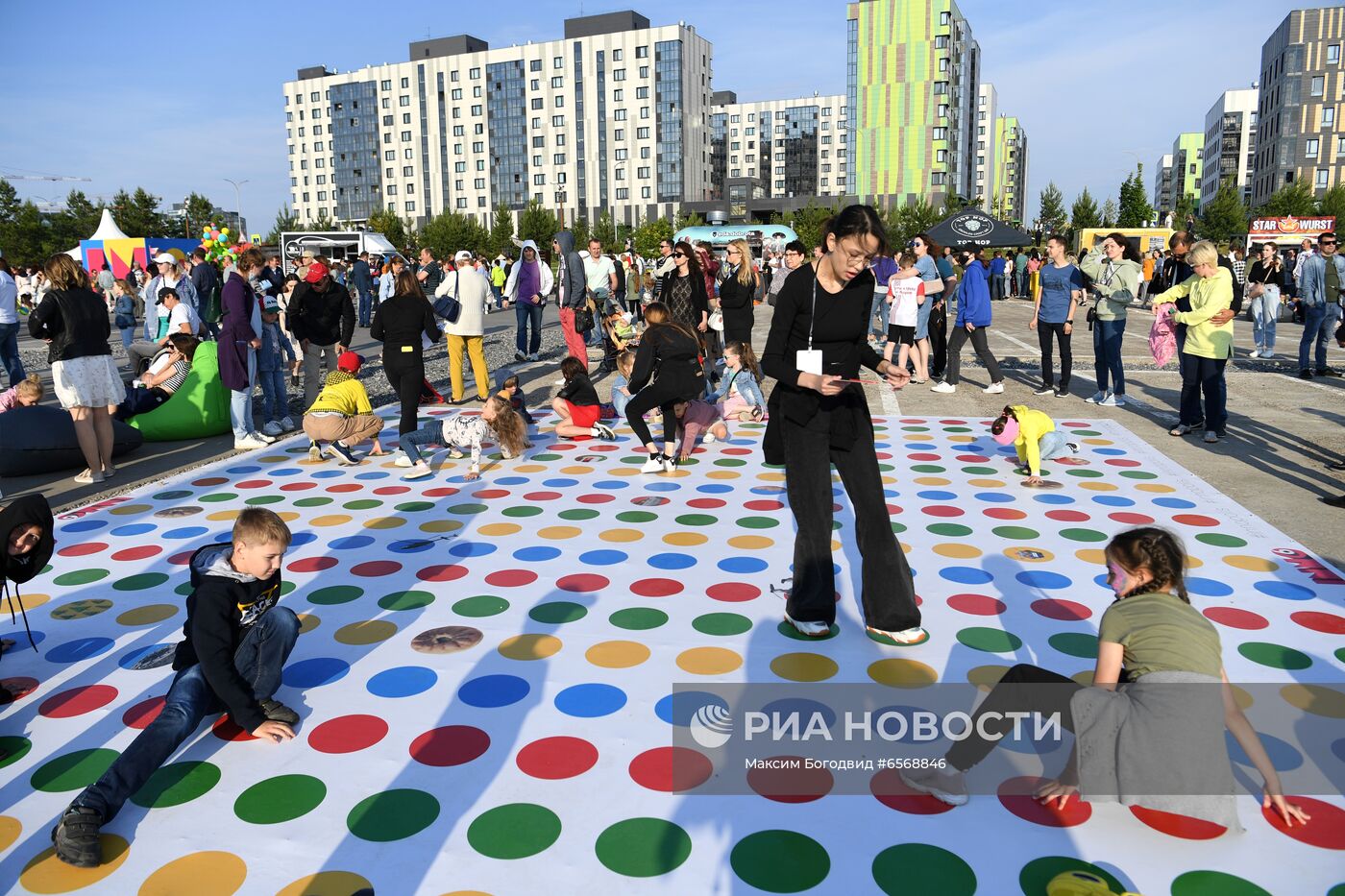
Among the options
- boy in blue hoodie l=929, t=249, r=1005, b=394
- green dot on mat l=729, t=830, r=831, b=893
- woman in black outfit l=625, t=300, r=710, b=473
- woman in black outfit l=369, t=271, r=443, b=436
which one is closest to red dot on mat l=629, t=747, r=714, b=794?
green dot on mat l=729, t=830, r=831, b=893

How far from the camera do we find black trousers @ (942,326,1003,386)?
1120 centimetres

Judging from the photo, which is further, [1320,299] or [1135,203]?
[1135,203]

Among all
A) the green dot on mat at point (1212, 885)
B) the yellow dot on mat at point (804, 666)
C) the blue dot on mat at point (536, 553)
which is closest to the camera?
the green dot on mat at point (1212, 885)

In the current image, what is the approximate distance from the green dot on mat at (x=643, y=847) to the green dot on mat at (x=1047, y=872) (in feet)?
3.11

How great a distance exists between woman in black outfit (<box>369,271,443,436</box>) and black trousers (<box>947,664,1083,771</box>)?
6.11 meters

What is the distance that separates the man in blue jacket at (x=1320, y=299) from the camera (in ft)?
39.9

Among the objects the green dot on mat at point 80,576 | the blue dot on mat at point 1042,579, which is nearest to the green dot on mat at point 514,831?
the blue dot on mat at point 1042,579

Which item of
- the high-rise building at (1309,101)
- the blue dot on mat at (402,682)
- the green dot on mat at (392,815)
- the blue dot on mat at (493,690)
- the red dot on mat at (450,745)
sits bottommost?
the green dot on mat at (392,815)

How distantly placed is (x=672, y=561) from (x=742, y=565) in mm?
411

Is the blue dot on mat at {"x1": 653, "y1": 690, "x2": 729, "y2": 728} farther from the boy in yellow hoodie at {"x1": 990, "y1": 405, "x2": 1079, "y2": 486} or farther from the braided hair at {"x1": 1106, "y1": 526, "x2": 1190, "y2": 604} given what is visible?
the boy in yellow hoodie at {"x1": 990, "y1": 405, "x2": 1079, "y2": 486}

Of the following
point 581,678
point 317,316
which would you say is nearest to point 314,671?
point 581,678

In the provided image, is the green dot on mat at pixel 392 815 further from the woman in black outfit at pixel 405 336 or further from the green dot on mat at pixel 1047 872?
the woman in black outfit at pixel 405 336

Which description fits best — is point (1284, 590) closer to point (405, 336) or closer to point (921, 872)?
point (921, 872)

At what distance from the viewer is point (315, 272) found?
31.5 feet
